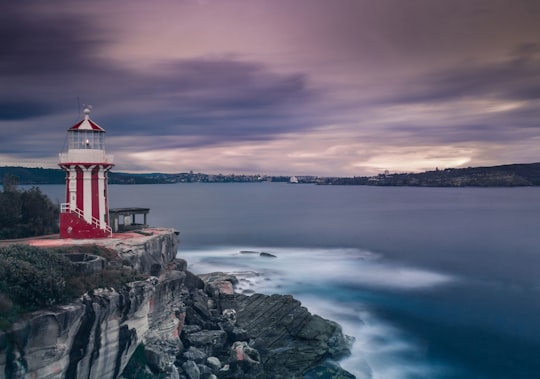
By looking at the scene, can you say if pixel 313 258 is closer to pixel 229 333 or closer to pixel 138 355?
pixel 229 333

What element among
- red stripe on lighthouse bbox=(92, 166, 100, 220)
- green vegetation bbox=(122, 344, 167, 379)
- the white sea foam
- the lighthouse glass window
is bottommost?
the white sea foam

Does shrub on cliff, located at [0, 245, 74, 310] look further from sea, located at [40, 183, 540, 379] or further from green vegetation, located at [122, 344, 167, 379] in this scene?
sea, located at [40, 183, 540, 379]

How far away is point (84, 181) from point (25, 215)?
7833 millimetres

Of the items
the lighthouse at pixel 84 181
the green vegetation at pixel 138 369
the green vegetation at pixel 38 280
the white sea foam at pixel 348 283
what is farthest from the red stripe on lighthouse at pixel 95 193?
the white sea foam at pixel 348 283

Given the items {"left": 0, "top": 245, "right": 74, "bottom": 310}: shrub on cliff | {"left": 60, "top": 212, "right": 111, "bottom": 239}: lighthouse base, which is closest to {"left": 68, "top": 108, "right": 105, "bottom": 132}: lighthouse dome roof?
{"left": 60, "top": 212, "right": 111, "bottom": 239}: lighthouse base

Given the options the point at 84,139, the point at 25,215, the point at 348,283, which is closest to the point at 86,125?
the point at 84,139

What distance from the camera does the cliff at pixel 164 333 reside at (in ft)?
37.0

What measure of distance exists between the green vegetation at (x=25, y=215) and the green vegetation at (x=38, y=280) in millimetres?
10433

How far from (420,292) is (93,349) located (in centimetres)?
2471

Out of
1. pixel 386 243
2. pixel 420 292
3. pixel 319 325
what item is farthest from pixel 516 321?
pixel 386 243

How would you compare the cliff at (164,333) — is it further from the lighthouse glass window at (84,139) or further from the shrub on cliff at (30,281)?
the lighthouse glass window at (84,139)

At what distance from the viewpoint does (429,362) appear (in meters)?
20.7

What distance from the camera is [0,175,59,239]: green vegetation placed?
898 inches

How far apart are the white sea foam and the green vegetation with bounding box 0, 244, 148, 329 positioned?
38.2 ft
